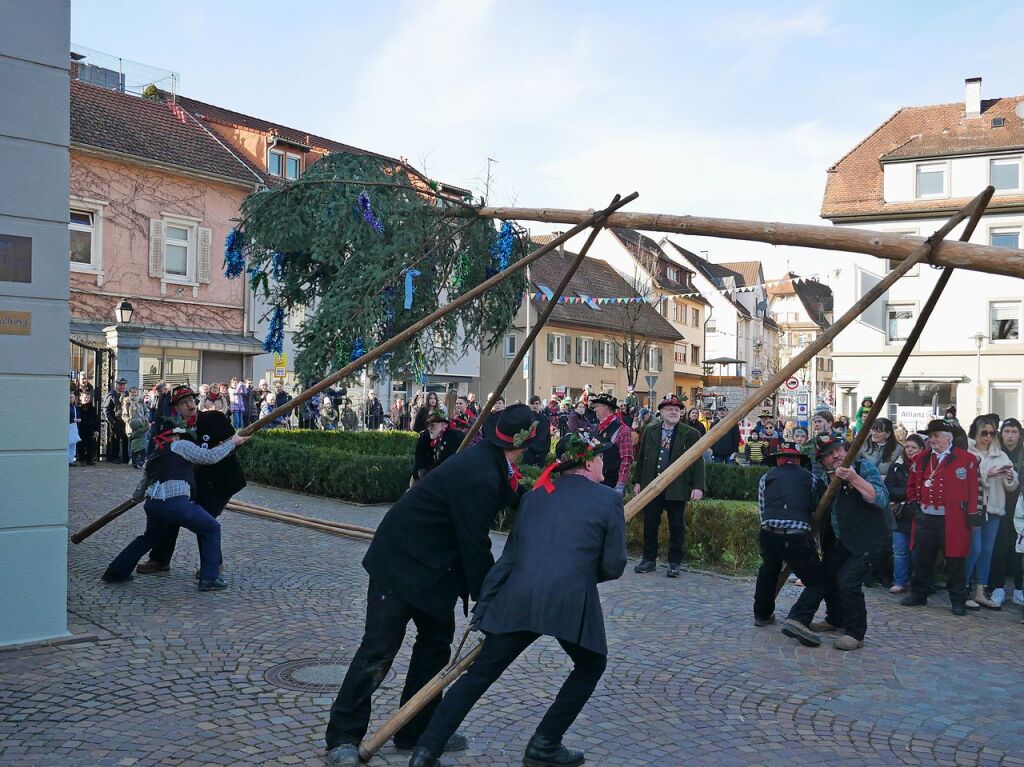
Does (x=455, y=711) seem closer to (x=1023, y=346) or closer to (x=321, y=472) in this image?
(x=321, y=472)

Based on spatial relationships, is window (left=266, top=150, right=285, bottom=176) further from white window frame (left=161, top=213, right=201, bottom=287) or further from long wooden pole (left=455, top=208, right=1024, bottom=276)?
long wooden pole (left=455, top=208, right=1024, bottom=276)

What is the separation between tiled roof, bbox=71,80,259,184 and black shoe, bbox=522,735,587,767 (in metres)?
28.1

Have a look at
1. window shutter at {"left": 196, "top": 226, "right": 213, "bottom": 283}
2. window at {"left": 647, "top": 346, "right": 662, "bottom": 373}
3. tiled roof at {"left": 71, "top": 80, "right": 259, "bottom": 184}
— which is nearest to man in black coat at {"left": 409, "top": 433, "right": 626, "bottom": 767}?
tiled roof at {"left": 71, "top": 80, "right": 259, "bottom": 184}

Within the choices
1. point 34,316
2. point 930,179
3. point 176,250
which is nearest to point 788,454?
point 34,316

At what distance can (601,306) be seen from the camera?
53.4 metres

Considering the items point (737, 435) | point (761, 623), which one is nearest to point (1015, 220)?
point (737, 435)

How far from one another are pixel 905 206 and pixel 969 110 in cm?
608

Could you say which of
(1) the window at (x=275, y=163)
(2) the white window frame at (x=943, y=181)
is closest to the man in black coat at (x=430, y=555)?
(1) the window at (x=275, y=163)

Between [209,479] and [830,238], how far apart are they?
21.2 ft

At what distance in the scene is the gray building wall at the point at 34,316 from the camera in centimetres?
659

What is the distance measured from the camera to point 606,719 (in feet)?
18.6

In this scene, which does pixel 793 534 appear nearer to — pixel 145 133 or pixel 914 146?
pixel 145 133

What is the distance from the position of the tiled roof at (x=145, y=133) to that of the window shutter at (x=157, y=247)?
204 centimetres

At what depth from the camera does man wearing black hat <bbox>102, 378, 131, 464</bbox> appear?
768 inches
